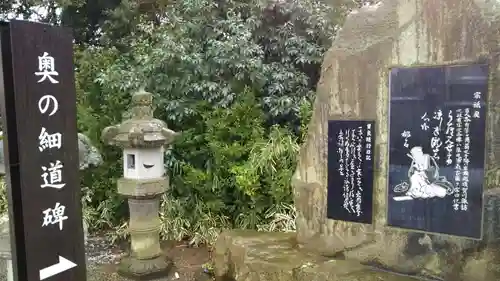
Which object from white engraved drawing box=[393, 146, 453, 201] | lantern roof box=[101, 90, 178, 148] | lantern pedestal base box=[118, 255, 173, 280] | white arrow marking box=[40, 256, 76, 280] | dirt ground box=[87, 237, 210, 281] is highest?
lantern roof box=[101, 90, 178, 148]

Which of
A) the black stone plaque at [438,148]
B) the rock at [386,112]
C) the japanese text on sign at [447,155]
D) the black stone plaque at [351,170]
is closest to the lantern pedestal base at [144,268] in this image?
the rock at [386,112]

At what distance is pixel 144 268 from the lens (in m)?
5.17

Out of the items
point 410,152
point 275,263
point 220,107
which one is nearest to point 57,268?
point 275,263

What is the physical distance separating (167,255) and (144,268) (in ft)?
2.60

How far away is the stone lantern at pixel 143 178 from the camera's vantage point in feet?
16.2

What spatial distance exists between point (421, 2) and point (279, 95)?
10.7 feet

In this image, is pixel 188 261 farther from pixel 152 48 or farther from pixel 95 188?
pixel 152 48

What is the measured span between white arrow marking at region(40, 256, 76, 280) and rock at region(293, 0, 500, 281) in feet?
8.31

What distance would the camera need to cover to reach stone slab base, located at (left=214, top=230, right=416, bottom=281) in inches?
146

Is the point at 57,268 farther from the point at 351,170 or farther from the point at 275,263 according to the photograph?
the point at 351,170

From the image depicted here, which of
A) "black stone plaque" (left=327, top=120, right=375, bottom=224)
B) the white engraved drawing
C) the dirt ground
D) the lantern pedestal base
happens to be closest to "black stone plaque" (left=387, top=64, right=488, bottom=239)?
the white engraved drawing

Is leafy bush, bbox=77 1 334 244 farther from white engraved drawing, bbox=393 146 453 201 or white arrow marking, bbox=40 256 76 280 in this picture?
white arrow marking, bbox=40 256 76 280

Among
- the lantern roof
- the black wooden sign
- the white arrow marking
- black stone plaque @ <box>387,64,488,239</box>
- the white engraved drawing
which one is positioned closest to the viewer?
the black wooden sign

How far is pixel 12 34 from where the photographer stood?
1.91m
